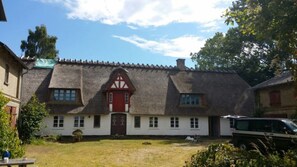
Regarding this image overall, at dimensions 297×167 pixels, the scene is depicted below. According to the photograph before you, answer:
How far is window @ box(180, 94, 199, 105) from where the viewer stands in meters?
34.7

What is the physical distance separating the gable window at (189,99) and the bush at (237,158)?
2567 centimetres

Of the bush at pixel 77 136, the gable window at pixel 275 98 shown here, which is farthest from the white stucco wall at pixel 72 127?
the gable window at pixel 275 98

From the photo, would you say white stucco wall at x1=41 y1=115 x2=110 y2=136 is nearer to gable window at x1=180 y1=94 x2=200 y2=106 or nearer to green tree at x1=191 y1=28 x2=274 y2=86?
gable window at x1=180 y1=94 x2=200 y2=106

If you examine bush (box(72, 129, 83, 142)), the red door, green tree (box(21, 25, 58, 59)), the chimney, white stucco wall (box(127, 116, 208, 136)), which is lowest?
bush (box(72, 129, 83, 142))

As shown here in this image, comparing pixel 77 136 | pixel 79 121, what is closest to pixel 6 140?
pixel 77 136

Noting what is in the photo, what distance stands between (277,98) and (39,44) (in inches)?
1584

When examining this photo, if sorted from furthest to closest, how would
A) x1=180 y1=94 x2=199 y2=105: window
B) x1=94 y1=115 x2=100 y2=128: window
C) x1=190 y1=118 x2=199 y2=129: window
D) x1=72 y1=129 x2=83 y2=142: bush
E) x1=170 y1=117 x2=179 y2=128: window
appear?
1. x1=180 y1=94 x2=199 y2=105: window
2. x1=190 y1=118 x2=199 y2=129: window
3. x1=170 y1=117 x2=179 y2=128: window
4. x1=94 y1=115 x2=100 y2=128: window
5. x1=72 y1=129 x2=83 y2=142: bush

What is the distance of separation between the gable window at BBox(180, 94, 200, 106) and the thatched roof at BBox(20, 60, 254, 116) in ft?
1.66

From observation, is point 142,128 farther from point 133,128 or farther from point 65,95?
point 65,95

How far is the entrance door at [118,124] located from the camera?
32.5m

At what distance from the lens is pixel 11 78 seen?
76.7ft

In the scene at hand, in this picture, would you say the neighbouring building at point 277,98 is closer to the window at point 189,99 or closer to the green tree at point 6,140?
the window at point 189,99

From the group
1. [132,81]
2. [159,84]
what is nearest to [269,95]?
[159,84]

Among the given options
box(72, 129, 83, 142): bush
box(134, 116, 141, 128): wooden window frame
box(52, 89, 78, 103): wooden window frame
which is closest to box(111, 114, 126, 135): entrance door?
box(134, 116, 141, 128): wooden window frame
